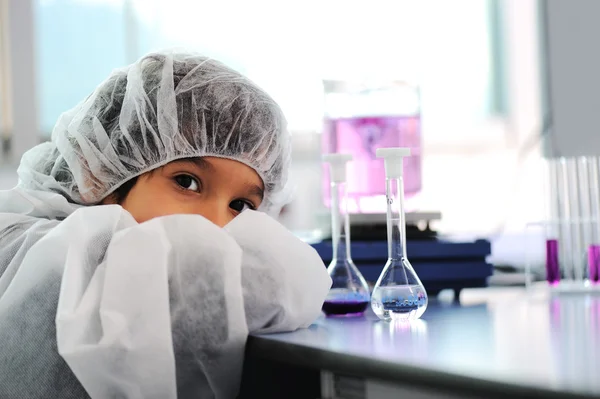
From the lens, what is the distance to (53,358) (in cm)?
92

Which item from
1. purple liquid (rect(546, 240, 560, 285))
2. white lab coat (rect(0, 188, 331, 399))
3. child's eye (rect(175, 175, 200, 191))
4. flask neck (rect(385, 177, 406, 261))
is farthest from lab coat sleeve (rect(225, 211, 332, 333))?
purple liquid (rect(546, 240, 560, 285))

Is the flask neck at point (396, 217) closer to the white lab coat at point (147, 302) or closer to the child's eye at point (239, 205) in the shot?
the white lab coat at point (147, 302)

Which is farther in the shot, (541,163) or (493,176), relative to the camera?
(493,176)

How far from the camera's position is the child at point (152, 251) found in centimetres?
84

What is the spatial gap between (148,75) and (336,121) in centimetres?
58

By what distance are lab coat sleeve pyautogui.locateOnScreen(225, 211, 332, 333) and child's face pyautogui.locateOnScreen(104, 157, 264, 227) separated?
185mm

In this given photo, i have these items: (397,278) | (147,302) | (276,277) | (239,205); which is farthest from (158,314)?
(239,205)

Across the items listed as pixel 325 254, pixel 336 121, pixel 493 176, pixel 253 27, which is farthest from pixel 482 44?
→ pixel 325 254

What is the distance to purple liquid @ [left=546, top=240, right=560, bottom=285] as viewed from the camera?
1.34 meters

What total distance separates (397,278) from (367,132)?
0.68 meters

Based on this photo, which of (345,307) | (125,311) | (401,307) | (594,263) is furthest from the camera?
(594,263)

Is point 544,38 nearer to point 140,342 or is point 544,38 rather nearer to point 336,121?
point 336,121

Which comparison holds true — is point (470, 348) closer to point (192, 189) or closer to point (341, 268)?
point (341, 268)

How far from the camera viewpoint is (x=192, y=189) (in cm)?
115
